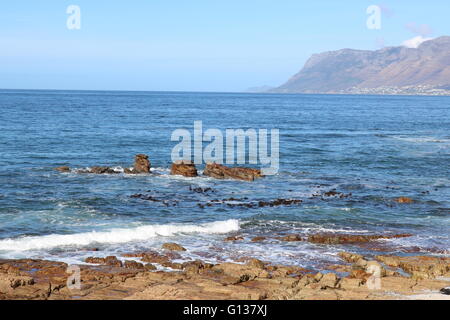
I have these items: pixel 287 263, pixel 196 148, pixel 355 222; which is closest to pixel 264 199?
pixel 355 222

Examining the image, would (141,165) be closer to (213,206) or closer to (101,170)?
(101,170)

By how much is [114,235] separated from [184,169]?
19825mm

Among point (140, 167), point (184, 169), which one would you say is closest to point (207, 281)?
point (184, 169)

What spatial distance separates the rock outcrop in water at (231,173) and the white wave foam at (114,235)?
14.9m

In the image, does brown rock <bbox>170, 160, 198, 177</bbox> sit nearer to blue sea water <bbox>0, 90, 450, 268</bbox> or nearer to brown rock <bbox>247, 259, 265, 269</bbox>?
blue sea water <bbox>0, 90, 450, 268</bbox>

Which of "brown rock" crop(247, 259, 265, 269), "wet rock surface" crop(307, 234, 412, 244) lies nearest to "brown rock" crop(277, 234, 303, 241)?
"wet rock surface" crop(307, 234, 412, 244)

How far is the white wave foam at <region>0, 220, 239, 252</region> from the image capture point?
1051 inches

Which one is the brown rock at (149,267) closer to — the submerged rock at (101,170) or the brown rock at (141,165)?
the submerged rock at (101,170)

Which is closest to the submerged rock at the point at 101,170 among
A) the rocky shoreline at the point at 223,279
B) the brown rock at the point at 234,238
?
the brown rock at the point at 234,238

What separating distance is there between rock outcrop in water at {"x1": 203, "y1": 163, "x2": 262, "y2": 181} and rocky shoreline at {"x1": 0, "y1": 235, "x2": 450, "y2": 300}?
22431mm

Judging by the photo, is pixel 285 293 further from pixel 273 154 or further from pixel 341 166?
pixel 273 154

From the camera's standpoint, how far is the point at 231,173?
48.0m

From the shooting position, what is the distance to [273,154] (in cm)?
6303
